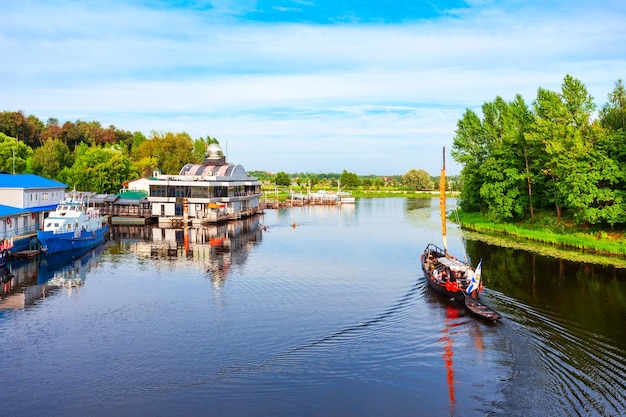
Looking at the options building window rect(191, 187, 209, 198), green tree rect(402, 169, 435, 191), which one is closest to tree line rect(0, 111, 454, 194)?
building window rect(191, 187, 209, 198)

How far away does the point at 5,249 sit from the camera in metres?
Answer: 38.9

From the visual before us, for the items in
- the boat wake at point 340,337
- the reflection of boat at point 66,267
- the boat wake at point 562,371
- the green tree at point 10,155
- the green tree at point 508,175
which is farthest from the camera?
the green tree at point 10,155

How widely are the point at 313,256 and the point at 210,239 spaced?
16000 mm

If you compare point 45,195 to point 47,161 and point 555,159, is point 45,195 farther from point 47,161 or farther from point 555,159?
point 555,159

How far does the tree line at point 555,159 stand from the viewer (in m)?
46.9

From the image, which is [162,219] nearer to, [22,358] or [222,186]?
[222,186]

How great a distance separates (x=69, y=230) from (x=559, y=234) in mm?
47177

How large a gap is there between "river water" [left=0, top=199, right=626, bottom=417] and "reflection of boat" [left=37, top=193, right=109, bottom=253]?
2.83 m

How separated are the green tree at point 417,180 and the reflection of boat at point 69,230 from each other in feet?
456

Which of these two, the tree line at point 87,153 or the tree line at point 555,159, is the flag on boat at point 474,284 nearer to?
the tree line at point 555,159

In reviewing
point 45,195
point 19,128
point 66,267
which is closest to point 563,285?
point 66,267

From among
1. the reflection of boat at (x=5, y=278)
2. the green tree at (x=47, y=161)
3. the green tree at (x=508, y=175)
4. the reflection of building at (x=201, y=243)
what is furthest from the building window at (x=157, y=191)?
the green tree at (x=508, y=175)

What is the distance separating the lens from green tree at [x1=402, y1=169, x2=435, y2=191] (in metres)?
178

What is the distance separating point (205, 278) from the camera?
36.8 meters
